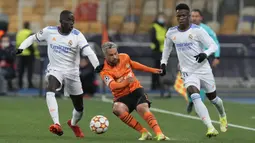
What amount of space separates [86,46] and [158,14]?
44.0 feet

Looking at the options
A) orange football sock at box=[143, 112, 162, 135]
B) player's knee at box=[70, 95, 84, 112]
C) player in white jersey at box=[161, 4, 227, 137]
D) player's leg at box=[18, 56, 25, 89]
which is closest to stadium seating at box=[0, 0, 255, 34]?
player's leg at box=[18, 56, 25, 89]

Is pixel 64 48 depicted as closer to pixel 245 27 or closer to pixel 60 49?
pixel 60 49

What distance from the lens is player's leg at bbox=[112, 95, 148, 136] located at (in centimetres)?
1263

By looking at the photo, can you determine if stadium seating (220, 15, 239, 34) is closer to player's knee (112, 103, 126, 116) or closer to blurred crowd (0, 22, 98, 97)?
blurred crowd (0, 22, 98, 97)

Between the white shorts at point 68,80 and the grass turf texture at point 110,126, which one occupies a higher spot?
the white shorts at point 68,80

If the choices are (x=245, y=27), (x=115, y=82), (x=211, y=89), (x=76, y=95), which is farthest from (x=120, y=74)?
(x=245, y=27)

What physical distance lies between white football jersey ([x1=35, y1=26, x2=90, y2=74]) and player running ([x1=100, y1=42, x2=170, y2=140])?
652 millimetres

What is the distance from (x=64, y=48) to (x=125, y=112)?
59.6 inches

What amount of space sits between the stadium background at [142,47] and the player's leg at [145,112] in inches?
112

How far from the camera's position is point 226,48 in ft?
89.1

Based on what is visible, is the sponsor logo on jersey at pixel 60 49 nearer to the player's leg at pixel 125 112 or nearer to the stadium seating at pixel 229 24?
the player's leg at pixel 125 112

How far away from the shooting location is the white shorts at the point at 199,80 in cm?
1374

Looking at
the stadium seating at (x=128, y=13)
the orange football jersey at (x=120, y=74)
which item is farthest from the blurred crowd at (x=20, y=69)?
the orange football jersey at (x=120, y=74)

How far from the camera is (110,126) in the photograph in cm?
1517
